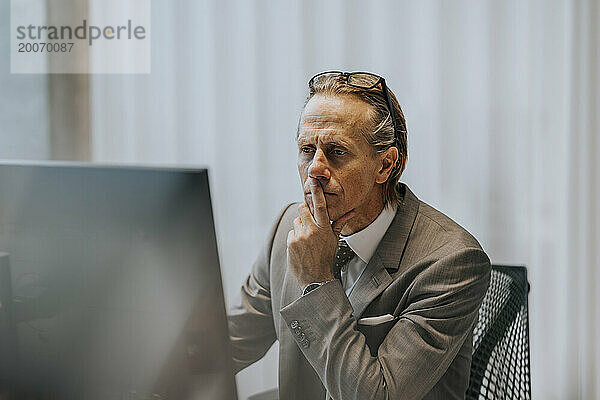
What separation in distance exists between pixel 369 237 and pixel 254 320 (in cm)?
28

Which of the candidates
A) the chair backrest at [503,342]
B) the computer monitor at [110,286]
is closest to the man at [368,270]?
the chair backrest at [503,342]

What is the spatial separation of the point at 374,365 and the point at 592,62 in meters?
1.36

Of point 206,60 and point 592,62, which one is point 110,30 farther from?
point 592,62

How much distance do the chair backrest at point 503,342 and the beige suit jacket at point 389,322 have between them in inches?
4.8

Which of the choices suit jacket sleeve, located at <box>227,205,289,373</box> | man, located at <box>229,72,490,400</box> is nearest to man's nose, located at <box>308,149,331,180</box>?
man, located at <box>229,72,490,400</box>

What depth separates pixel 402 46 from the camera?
228 centimetres

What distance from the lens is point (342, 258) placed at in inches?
52.6

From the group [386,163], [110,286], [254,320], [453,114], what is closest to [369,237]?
[386,163]

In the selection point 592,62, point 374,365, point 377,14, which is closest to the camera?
point 374,365

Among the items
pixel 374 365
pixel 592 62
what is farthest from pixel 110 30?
pixel 374 365

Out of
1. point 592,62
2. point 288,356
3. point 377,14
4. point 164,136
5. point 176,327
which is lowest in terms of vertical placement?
point 288,356

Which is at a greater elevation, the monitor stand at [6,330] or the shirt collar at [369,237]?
the shirt collar at [369,237]

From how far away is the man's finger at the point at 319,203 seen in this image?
117cm

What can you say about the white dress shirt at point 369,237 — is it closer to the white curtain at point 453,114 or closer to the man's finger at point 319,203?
the man's finger at point 319,203
